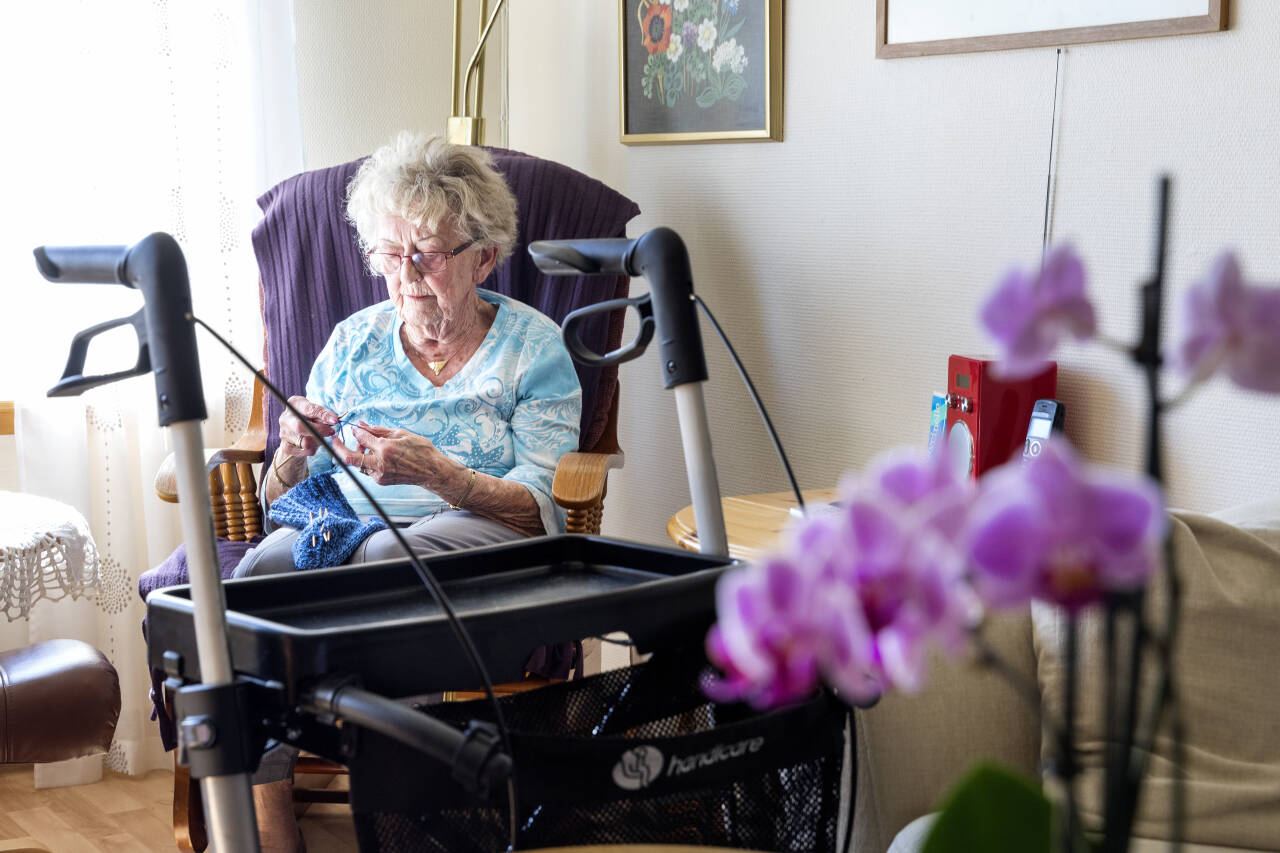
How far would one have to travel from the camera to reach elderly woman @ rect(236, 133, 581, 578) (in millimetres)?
2070

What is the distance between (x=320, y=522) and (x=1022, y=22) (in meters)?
1.31

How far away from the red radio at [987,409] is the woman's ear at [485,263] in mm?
833

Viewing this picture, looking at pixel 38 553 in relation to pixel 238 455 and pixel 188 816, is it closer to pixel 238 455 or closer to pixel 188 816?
pixel 238 455

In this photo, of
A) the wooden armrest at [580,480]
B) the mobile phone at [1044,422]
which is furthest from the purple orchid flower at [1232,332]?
the wooden armrest at [580,480]

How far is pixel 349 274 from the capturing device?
2.46m

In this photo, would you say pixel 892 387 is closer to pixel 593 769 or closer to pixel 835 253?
pixel 835 253

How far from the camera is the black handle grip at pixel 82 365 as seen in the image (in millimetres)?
961

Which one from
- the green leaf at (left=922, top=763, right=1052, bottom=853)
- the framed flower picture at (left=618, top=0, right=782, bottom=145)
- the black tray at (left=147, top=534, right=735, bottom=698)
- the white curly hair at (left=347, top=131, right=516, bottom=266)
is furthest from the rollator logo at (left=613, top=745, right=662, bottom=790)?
the framed flower picture at (left=618, top=0, right=782, bottom=145)

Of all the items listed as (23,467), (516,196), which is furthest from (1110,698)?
(23,467)

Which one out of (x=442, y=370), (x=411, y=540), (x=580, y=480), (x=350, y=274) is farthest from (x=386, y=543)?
(x=350, y=274)

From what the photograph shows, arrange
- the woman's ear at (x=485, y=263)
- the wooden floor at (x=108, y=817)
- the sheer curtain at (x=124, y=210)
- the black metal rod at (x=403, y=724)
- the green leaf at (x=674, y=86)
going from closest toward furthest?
the black metal rod at (x=403, y=724)
the woman's ear at (x=485, y=263)
the wooden floor at (x=108, y=817)
the sheer curtain at (x=124, y=210)
the green leaf at (x=674, y=86)

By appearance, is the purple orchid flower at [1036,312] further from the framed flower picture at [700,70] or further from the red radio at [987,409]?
the framed flower picture at [700,70]

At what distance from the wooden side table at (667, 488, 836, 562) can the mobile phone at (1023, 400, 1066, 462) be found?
0.35 meters

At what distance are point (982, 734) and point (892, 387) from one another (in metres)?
0.91
